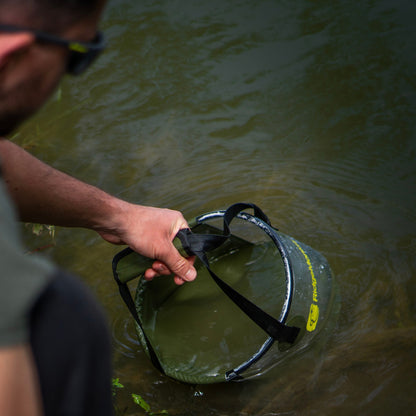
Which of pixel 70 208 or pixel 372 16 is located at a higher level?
pixel 70 208

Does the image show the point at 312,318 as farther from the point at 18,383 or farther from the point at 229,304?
the point at 18,383

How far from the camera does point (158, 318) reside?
2203 mm

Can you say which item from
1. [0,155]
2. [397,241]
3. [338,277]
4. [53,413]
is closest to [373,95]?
[397,241]

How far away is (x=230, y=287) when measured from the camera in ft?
5.94

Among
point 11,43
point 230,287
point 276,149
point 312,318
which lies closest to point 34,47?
point 11,43

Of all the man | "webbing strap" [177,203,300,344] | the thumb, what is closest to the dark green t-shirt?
the man

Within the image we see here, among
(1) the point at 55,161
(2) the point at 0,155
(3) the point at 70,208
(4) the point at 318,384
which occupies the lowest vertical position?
(4) the point at 318,384

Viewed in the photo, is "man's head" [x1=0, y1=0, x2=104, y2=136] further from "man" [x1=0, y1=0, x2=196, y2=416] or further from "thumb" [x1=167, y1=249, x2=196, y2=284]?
"thumb" [x1=167, y1=249, x2=196, y2=284]

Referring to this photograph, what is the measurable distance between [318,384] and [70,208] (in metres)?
1.07

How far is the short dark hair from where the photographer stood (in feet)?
2.56

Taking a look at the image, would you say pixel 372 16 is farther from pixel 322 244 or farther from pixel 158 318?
pixel 158 318

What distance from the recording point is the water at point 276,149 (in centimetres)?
200

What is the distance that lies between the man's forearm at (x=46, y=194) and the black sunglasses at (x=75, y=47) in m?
0.78

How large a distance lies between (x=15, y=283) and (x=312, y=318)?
5.00 feet
